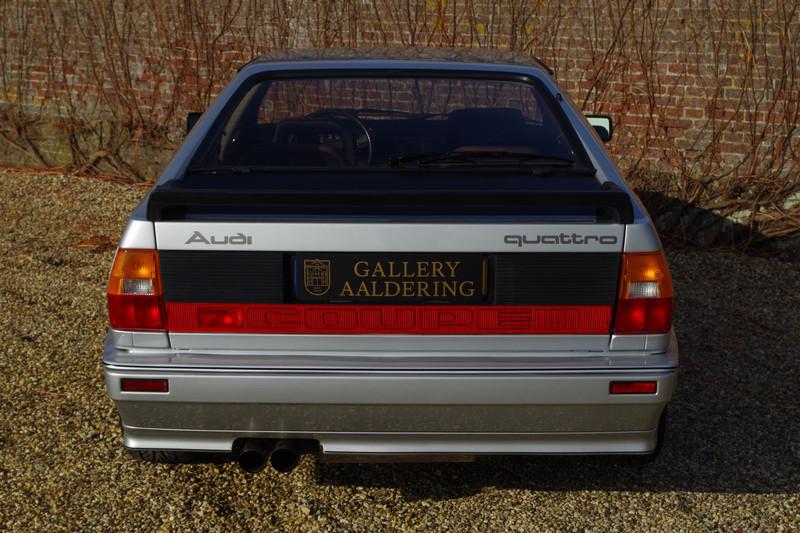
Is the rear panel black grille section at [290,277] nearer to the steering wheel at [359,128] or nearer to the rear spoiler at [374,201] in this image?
the rear spoiler at [374,201]

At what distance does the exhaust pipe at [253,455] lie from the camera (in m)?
3.12

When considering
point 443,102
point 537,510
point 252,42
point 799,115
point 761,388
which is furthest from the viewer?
point 252,42

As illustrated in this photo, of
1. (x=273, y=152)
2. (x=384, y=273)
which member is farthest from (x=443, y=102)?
(x=384, y=273)

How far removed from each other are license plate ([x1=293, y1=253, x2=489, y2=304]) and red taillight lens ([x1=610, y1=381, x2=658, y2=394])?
1.57 feet

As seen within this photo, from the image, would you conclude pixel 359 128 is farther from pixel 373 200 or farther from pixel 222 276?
pixel 222 276

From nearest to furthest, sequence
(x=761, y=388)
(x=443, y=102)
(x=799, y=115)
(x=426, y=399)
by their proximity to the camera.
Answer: (x=426, y=399), (x=443, y=102), (x=761, y=388), (x=799, y=115)

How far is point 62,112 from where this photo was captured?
920 centimetres

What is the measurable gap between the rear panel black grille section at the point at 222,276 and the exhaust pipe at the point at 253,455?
18.7 inches

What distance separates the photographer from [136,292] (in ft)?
9.86

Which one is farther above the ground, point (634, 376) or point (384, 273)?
point (384, 273)

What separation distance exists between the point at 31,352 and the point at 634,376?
130 inches

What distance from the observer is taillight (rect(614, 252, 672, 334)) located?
299cm

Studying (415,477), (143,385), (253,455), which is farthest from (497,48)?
(143,385)

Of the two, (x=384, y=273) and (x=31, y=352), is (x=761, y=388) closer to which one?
(x=384, y=273)
